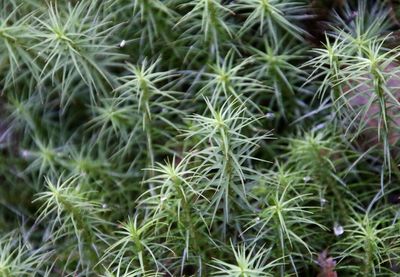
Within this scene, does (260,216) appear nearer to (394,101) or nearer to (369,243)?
(369,243)

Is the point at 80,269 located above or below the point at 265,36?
below

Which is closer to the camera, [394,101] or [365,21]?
[394,101]

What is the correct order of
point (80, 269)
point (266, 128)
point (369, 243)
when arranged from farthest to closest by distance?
point (266, 128) < point (80, 269) < point (369, 243)

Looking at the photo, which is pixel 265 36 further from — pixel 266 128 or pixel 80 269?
pixel 80 269

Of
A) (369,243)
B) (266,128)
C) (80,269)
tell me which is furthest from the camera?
(266,128)

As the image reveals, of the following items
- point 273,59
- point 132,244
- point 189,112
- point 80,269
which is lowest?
point 80,269

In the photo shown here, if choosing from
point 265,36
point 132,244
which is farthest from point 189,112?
point 132,244
